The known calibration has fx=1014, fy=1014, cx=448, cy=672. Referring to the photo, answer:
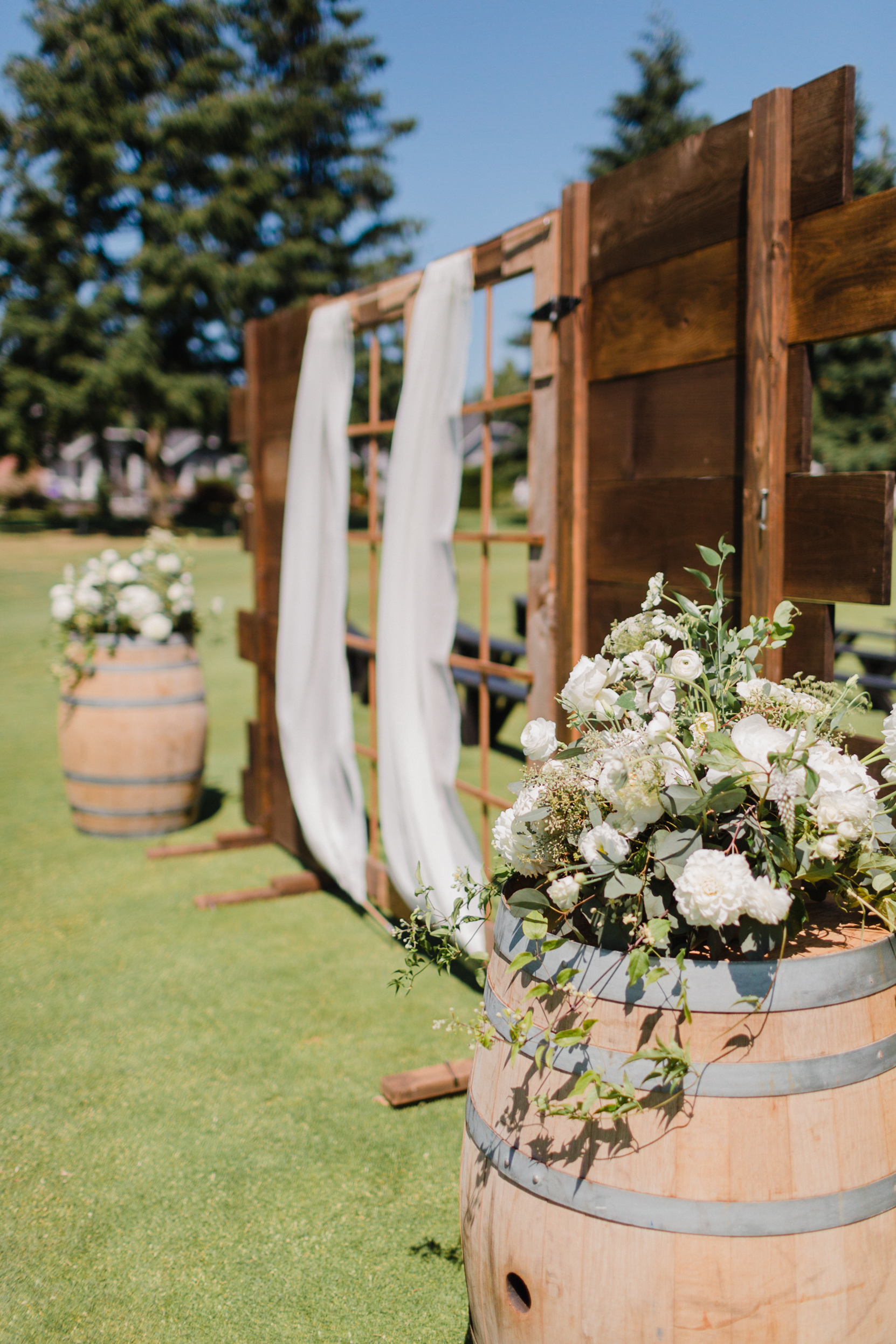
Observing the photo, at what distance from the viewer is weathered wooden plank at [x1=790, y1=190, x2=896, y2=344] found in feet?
6.15

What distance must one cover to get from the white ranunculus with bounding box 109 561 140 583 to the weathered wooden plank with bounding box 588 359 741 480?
2.79 metres

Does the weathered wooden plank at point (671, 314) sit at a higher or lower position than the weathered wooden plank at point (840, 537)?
higher

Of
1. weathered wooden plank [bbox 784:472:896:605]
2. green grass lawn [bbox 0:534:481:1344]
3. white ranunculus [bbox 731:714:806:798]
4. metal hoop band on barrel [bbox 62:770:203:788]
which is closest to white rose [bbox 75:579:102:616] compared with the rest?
metal hoop band on barrel [bbox 62:770:203:788]

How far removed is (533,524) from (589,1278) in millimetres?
2101

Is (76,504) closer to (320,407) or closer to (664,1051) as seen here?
(320,407)

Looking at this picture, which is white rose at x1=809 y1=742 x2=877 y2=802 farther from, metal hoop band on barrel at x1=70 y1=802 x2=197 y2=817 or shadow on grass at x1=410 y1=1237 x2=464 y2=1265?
metal hoop band on barrel at x1=70 y1=802 x2=197 y2=817

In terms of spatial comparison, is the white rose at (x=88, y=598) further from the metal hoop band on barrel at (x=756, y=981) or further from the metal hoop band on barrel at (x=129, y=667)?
the metal hoop band on barrel at (x=756, y=981)

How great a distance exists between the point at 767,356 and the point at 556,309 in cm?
84

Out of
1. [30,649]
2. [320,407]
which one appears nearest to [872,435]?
[30,649]

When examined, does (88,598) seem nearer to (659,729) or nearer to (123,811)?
(123,811)

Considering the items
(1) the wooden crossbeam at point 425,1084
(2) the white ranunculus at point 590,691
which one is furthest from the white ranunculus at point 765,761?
(1) the wooden crossbeam at point 425,1084

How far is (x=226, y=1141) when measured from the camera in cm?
250

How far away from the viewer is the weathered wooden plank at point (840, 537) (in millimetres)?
1908

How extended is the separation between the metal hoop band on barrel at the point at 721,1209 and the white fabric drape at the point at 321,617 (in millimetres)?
2657
